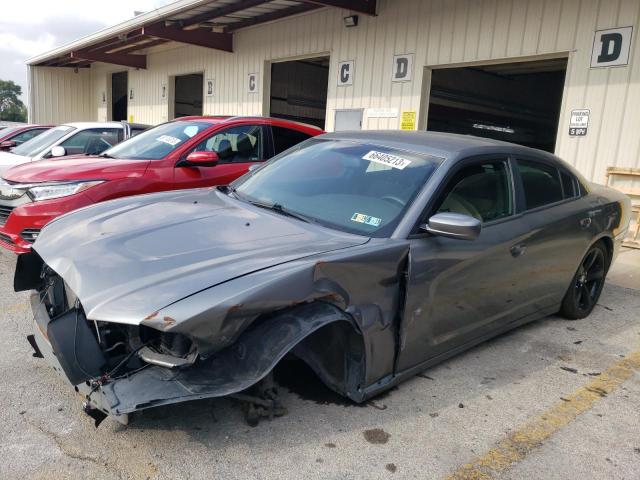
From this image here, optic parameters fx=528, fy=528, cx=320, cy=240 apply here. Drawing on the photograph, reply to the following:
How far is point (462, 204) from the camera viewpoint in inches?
A: 127

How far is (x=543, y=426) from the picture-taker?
9.51ft

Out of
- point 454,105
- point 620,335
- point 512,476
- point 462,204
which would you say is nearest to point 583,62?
point 620,335

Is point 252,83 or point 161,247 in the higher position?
point 252,83

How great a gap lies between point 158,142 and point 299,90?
1185 cm

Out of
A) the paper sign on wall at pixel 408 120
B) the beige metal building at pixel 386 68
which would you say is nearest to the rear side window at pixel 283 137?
the paper sign on wall at pixel 408 120

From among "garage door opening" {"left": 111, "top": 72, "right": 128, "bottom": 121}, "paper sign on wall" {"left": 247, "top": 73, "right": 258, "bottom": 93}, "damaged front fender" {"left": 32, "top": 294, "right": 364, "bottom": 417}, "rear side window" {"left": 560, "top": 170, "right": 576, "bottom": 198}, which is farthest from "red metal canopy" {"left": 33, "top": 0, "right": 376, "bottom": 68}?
"damaged front fender" {"left": 32, "top": 294, "right": 364, "bottom": 417}

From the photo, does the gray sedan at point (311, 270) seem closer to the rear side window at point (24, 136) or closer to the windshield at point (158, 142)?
the windshield at point (158, 142)

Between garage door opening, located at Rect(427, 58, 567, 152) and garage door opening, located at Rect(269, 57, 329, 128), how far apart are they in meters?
3.71

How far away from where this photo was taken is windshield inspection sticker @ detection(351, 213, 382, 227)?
2.94 meters

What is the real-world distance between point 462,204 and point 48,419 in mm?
2567

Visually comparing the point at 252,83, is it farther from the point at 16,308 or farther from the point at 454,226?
the point at 454,226

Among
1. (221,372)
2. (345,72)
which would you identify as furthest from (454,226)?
(345,72)

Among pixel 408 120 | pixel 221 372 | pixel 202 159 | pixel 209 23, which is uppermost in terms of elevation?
pixel 209 23

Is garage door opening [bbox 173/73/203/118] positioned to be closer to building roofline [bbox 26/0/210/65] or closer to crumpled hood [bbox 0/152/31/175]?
building roofline [bbox 26/0/210/65]
